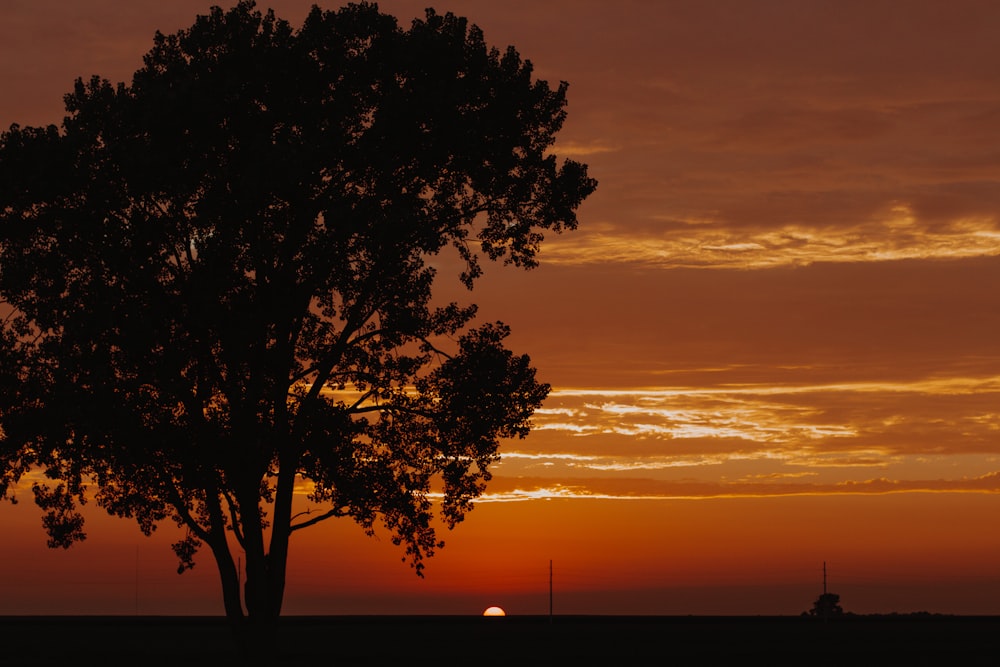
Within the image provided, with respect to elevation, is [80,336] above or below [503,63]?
below

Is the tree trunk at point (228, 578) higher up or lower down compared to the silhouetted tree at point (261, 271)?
lower down

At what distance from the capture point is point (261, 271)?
39.0 m

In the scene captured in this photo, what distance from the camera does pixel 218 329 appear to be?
126 ft

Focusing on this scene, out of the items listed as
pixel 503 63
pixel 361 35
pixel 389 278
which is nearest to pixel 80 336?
pixel 389 278

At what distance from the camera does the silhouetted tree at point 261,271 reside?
1501 inches

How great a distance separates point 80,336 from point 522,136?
15.3 meters

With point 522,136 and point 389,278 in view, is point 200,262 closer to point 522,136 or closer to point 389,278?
point 389,278
